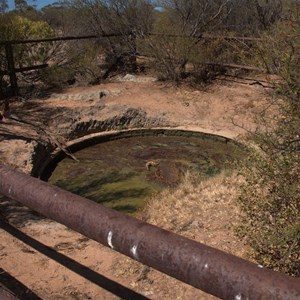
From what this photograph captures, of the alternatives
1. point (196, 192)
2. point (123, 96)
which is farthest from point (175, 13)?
point (196, 192)

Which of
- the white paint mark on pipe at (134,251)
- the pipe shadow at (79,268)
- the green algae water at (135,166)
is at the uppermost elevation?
the white paint mark on pipe at (134,251)

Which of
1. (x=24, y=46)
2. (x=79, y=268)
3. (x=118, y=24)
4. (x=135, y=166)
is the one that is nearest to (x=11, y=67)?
(x=24, y=46)

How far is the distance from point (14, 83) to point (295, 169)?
10.2 metres

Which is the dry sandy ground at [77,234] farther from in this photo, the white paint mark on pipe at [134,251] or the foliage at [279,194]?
the white paint mark on pipe at [134,251]

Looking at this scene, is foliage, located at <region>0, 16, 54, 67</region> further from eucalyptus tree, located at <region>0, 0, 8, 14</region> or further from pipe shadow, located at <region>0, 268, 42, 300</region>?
pipe shadow, located at <region>0, 268, 42, 300</region>

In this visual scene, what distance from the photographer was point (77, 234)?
18.2 ft

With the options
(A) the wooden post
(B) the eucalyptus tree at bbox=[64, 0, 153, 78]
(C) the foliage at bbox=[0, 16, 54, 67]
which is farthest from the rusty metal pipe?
(B) the eucalyptus tree at bbox=[64, 0, 153, 78]

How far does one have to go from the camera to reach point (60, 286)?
408 cm

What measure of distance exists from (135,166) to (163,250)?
8443mm

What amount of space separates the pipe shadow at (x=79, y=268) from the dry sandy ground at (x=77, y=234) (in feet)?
0.03

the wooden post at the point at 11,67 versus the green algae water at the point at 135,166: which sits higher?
the wooden post at the point at 11,67

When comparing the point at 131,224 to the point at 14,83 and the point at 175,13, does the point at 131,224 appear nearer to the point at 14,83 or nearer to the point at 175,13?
the point at 14,83

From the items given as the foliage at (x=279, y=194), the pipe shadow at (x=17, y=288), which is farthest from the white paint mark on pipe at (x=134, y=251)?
the foliage at (x=279, y=194)

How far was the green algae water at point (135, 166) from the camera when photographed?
27.8 feet
